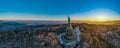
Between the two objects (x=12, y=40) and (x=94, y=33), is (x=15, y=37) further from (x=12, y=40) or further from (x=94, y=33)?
(x=94, y=33)

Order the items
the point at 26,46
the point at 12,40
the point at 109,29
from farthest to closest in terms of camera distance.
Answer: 1. the point at 109,29
2. the point at 12,40
3. the point at 26,46

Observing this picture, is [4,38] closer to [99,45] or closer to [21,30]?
[21,30]

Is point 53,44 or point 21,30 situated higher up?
point 21,30

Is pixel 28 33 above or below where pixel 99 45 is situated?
above

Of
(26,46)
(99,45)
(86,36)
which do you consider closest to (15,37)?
(26,46)

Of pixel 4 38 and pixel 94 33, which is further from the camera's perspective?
pixel 94 33

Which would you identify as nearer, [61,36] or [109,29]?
[61,36]

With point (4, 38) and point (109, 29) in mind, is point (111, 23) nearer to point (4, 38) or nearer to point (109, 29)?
point (109, 29)

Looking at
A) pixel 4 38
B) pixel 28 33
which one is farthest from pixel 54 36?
pixel 4 38

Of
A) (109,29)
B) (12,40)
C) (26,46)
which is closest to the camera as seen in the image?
(26,46)
